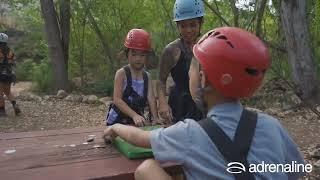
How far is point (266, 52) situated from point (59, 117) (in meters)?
7.29

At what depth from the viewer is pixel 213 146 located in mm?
1775

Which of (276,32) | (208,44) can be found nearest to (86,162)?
(208,44)

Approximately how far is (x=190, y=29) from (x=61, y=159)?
4.61 ft

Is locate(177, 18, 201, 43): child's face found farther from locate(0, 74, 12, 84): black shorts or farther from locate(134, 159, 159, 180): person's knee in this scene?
locate(0, 74, 12, 84): black shorts

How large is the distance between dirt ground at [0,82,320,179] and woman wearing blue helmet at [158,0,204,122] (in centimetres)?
221

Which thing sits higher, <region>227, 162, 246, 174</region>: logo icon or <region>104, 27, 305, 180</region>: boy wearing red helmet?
<region>104, 27, 305, 180</region>: boy wearing red helmet

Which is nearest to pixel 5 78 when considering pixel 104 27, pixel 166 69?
pixel 104 27

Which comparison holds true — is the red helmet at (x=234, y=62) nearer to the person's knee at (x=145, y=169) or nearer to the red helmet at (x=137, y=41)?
the person's knee at (x=145, y=169)

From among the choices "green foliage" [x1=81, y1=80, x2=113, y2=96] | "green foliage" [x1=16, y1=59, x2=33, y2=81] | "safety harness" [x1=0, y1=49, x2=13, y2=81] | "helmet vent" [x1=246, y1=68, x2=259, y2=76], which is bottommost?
"green foliage" [x1=16, y1=59, x2=33, y2=81]

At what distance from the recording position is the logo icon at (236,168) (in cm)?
175

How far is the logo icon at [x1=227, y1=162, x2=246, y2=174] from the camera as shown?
5.74 ft

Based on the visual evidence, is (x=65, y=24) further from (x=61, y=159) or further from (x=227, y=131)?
(x=227, y=131)

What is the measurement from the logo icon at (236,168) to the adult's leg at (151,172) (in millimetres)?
270

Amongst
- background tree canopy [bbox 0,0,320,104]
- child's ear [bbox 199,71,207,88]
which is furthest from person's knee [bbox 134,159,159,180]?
background tree canopy [bbox 0,0,320,104]
